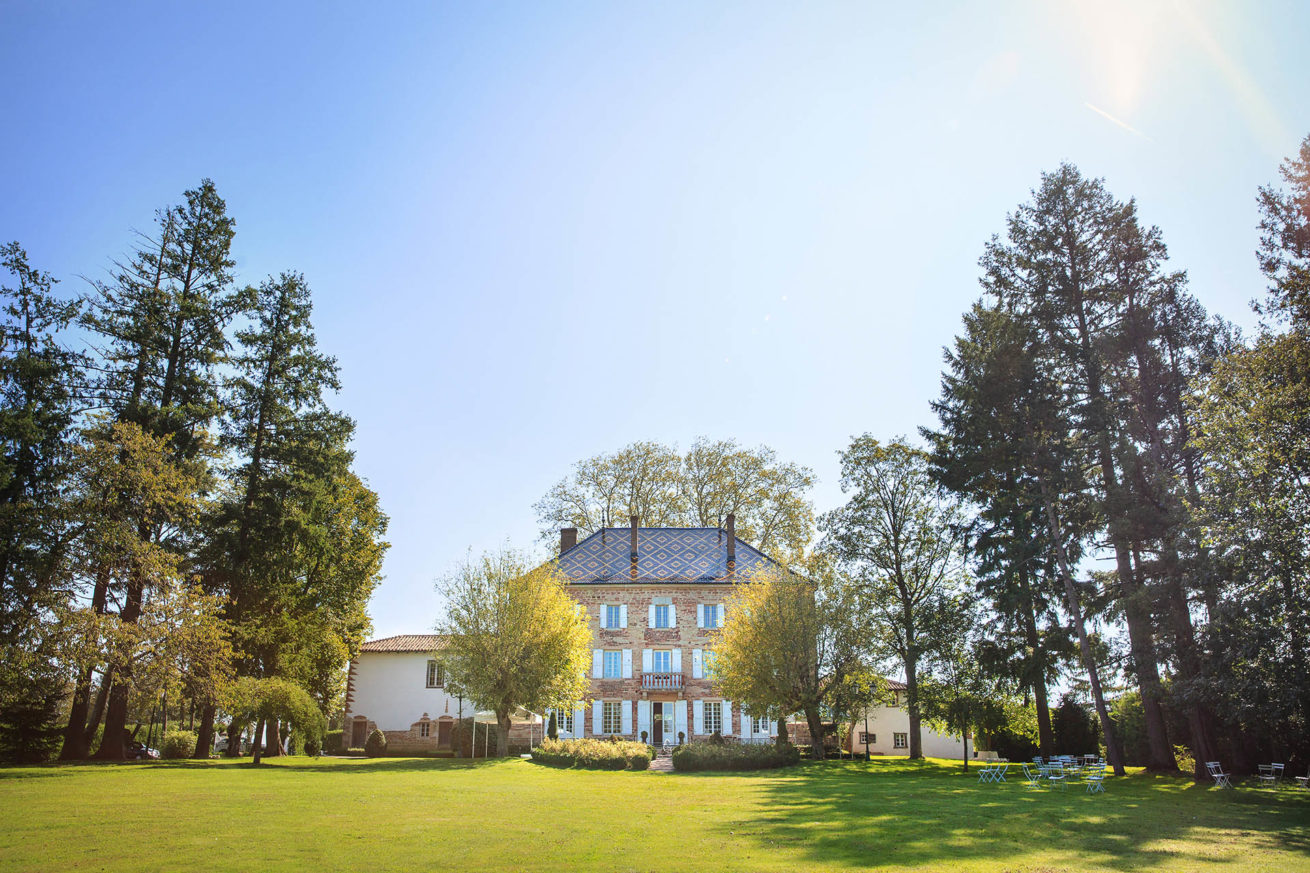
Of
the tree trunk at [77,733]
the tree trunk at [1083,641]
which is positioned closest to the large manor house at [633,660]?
the tree trunk at [77,733]

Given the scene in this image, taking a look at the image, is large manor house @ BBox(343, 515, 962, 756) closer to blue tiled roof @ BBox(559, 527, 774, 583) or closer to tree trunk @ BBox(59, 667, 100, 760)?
blue tiled roof @ BBox(559, 527, 774, 583)

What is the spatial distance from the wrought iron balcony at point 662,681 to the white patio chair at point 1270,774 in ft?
66.1

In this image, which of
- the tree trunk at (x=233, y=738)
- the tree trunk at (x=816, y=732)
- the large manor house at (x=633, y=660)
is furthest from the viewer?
the large manor house at (x=633, y=660)

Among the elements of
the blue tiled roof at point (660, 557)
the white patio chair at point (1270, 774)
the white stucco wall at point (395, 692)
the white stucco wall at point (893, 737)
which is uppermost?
the blue tiled roof at point (660, 557)

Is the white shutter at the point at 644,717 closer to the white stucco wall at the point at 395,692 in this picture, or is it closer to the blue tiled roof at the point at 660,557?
the blue tiled roof at the point at 660,557

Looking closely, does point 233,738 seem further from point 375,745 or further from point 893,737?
point 893,737

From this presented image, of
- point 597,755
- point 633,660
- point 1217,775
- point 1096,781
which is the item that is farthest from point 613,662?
point 1217,775

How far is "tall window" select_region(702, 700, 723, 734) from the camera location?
33.6m

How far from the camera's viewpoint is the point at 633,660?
113ft

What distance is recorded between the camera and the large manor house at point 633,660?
3375 cm

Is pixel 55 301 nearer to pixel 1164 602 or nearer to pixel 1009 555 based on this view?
pixel 1009 555

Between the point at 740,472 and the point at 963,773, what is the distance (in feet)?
66.2

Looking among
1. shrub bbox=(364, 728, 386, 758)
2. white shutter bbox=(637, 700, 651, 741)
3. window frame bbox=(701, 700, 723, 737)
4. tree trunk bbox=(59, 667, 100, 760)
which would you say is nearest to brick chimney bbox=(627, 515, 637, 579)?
white shutter bbox=(637, 700, 651, 741)

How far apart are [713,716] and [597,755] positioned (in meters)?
11.4
